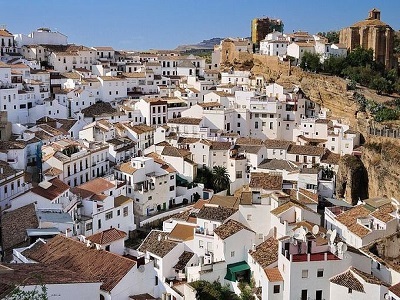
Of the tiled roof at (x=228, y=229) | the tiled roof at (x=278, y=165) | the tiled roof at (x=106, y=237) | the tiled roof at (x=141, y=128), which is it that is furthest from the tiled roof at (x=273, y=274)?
the tiled roof at (x=141, y=128)

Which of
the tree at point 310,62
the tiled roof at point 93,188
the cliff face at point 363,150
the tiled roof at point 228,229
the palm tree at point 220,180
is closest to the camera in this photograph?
the tiled roof at point 228,229

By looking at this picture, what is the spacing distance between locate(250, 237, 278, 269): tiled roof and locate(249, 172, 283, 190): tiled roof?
21.1 ft

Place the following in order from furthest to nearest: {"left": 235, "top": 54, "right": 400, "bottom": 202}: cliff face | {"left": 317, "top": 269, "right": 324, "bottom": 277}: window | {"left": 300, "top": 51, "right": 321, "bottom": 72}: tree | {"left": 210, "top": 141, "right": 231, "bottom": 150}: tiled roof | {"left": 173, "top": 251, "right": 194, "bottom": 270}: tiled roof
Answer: {"left": 300, "top": 51, "right": 321, "bottom": 72}: tree < {"left": 210, "top": 141, "right": 231, "bottom": 150}: tiled roof < {"left": 235, "top": 54, "right": 400, "bottom": 202}: cliff face < {"left": 173, "top": 251, "right": 194, "bottom": 270}: tiled roof < {"left": 317, "top": 269, "right": 324, "bottom": 277}: window

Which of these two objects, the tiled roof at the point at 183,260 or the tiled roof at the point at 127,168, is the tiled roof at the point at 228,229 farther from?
the tiled roof at the point at 127,168

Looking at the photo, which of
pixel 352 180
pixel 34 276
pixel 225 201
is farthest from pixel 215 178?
pixel 34 276

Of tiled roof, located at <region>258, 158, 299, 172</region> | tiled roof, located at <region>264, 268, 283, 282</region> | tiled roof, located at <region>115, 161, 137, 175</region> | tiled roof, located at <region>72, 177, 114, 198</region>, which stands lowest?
tiled roof, located at <region>264, 268, 283, 282</region>

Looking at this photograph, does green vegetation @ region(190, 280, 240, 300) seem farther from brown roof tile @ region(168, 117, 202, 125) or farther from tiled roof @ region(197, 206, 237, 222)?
brown roof tile @ region(168, 117, 202, 125)

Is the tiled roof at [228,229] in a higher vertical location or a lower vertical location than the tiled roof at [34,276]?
lower

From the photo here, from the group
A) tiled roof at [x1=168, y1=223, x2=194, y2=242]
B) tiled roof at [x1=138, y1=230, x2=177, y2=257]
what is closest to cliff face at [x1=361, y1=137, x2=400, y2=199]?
tiled roof at [x1=168, y1=223, x2=194, y2=242]

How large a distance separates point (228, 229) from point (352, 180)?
13.0m

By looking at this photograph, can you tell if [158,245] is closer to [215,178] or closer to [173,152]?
[215,178]

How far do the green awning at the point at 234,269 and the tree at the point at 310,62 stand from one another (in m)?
27.2

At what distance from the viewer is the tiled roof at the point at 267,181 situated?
28.6m

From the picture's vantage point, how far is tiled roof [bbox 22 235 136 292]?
17578mm
